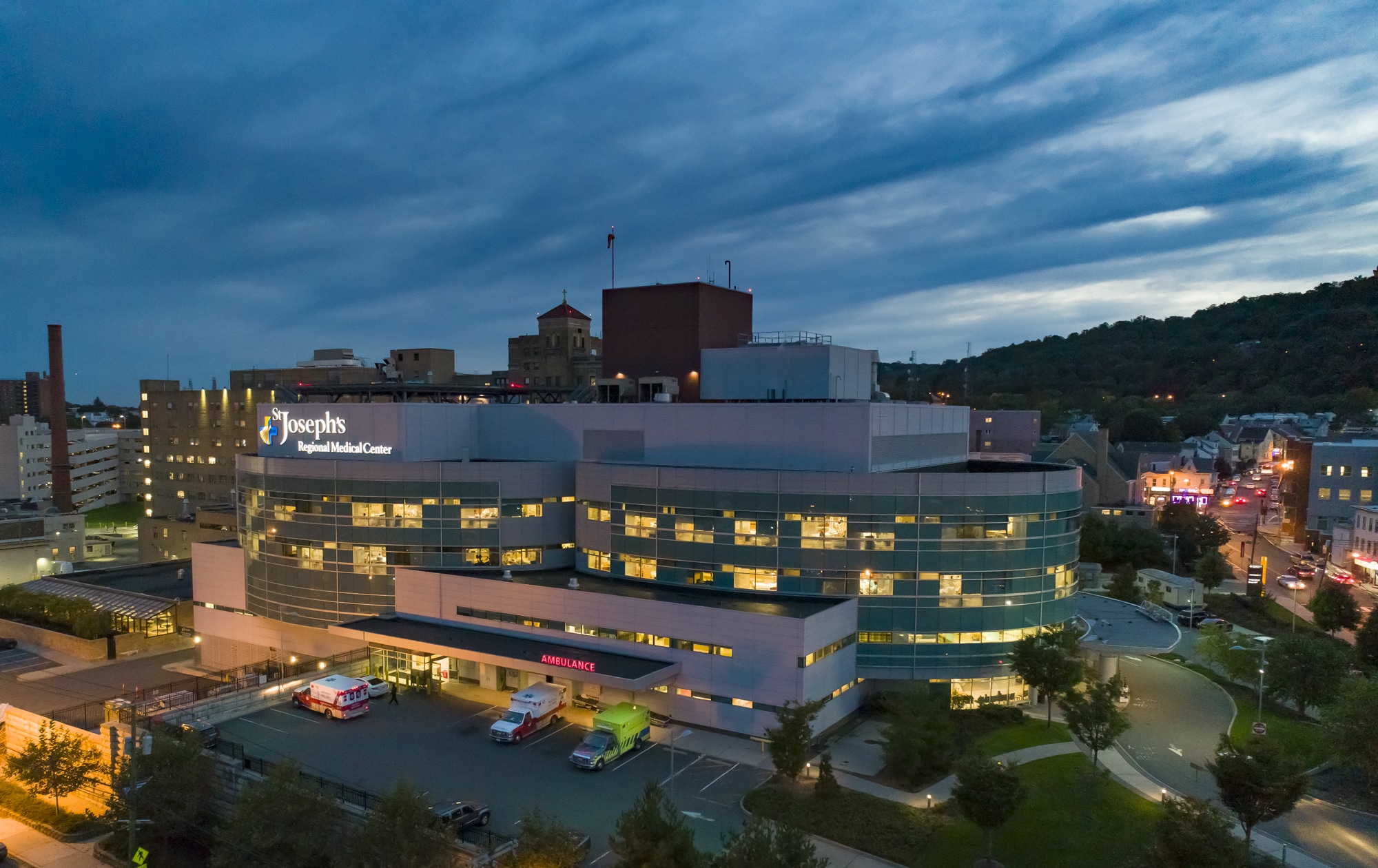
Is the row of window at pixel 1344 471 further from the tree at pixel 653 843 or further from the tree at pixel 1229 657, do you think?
the tree at pixel 653 843

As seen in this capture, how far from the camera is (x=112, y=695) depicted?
53594 millimetres

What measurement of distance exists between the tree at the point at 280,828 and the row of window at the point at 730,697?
1908 centimetres

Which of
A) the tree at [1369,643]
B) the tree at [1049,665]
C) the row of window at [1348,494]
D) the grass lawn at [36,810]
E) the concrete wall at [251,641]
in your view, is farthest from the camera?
the row of window at [1348,494]

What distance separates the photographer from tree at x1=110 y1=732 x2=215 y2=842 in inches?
1323

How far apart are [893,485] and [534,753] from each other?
24870mm

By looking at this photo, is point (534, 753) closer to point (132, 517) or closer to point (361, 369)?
point (361, 369)

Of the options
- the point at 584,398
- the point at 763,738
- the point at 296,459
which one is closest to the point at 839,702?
the point at 763,738

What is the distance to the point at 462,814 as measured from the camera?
103ft

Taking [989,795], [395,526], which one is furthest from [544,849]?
[395,526]

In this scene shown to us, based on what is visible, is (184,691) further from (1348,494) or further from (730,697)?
(1348,494)

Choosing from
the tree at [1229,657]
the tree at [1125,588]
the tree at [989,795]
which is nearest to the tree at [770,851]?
the tree at [989,795]

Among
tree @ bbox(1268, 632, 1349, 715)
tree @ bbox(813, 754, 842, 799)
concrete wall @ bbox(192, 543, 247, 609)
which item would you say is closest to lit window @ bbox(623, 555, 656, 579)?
tree @ bbox(813, 754, 842, 799)

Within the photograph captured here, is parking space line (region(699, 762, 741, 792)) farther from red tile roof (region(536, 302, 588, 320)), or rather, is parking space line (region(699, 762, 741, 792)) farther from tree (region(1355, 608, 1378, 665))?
red tile roof (region(536, 302, 588, 320))

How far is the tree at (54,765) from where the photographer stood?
37.9 metres
